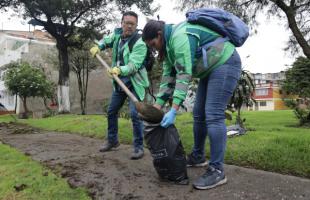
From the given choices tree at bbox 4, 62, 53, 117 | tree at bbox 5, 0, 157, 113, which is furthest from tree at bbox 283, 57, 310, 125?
tree at bbox 4, 62, 53, 117

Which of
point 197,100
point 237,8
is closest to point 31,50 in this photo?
point 237,8

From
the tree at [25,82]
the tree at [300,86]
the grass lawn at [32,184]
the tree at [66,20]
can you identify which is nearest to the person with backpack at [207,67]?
the grass lawn at [32,184]

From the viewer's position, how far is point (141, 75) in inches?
182

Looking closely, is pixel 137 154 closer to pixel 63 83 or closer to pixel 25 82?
pixel 63 83

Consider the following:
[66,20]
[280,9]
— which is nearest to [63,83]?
[66,20]

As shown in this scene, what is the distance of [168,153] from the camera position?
332cm

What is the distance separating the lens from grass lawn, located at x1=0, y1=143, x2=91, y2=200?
10.4 feet

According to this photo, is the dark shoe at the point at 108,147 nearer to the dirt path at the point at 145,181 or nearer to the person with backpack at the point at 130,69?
the person with backpack at the point at 130,69

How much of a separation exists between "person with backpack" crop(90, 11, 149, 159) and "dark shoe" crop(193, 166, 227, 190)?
1.34 meters

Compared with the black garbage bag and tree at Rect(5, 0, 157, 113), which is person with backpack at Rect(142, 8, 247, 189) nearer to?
the black garbage bag

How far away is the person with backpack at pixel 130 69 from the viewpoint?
14.7ft

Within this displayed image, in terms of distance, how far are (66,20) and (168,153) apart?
16.2 metres

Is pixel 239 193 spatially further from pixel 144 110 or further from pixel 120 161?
pixel 120 161

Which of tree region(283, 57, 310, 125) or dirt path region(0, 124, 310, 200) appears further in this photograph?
tree region(283, 57, 310, 125)
